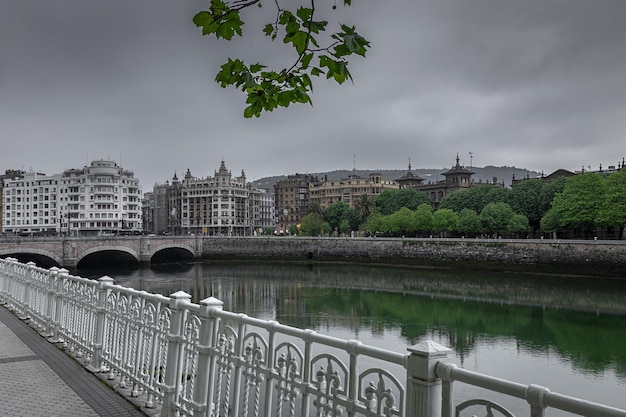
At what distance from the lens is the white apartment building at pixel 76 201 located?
99.6m

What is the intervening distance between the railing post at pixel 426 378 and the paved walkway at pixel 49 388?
410 cm

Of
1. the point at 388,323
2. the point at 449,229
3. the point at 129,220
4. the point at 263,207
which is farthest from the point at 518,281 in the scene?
the point at 263,207

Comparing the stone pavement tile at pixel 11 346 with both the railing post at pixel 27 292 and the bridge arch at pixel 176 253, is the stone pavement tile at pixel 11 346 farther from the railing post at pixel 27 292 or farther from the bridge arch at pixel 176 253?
the bridge arch at pixel 176 253

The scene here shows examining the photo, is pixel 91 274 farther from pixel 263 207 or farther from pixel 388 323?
pixel 263 207

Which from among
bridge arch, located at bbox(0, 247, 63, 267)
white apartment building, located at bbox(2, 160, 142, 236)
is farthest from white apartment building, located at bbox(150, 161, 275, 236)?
bridge arch, located at bbox(0, 247, 63, 267)

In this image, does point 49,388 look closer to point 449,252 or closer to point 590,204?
point 449,252

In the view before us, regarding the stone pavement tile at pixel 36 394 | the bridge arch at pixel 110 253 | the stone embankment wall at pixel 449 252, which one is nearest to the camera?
the stone pavement tile at pixel 36 394

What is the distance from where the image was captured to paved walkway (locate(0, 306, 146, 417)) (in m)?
6.55

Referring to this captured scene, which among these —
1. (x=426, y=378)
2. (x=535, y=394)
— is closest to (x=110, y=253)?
(x=426, y=378)

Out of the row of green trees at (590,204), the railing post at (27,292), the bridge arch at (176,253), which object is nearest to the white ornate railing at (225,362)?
the railing post at (27,292)

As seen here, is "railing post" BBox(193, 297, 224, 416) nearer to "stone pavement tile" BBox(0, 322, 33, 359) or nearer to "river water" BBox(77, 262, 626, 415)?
"stone pavement tile" BBox(0, 322, 33, 359)

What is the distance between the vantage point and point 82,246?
57.3 meters

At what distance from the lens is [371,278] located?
4750cm

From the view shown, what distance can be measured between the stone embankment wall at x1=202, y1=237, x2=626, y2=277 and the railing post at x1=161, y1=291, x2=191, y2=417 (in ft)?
144
